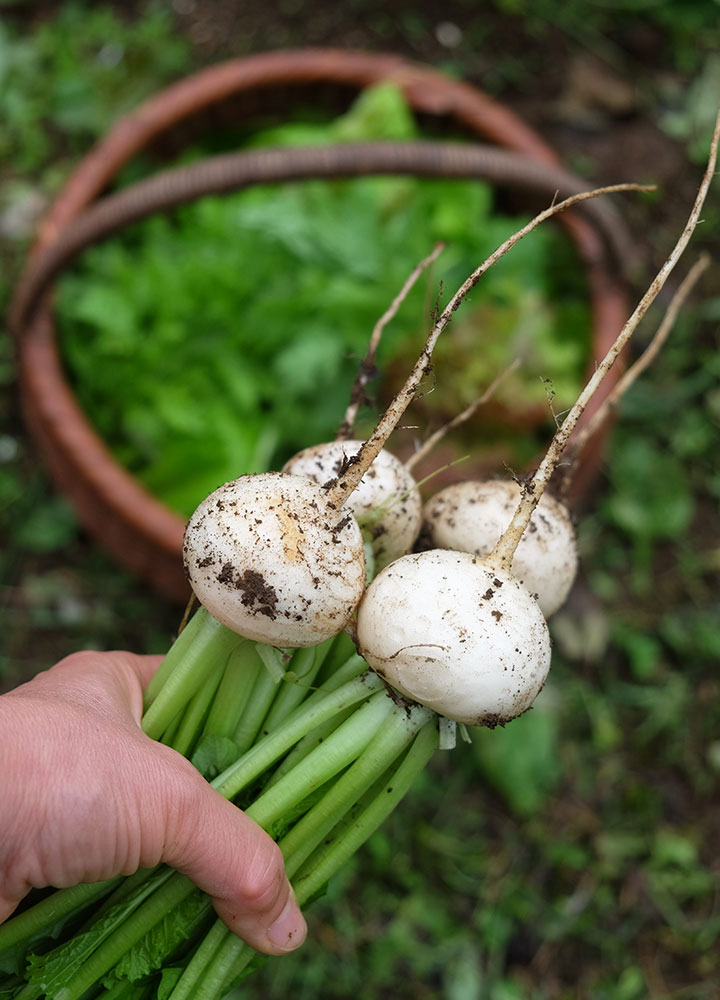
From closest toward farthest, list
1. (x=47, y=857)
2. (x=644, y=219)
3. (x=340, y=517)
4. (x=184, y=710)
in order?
(x=47, y=857) < (x=340, y=517) < (x=184, y=710) < (x=644, y=219)

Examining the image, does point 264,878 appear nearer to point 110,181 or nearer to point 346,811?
point 346,811

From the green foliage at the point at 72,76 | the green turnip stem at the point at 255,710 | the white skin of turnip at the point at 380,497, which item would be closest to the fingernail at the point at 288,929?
the green turnip stem at the point at 255,710

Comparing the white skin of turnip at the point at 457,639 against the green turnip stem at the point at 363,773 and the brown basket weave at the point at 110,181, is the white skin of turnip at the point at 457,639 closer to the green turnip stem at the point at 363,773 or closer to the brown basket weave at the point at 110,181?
the green turnip stem at the point at 363,773

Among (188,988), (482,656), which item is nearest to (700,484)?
(482,656)

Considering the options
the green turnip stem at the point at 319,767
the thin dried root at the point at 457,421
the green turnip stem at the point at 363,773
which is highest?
the thin dried root at the point at 457,421

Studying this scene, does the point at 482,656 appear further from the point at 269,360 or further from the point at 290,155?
the point at 269,360

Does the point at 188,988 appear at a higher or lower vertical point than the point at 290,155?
lower

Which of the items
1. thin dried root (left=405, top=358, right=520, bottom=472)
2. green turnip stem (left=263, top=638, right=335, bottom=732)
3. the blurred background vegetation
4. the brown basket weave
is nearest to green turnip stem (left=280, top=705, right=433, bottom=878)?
green turnip stem (left=263, top=638, right=335, bottom=732)

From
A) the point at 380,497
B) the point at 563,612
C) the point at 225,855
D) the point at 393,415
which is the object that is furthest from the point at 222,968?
the point at 563,612
